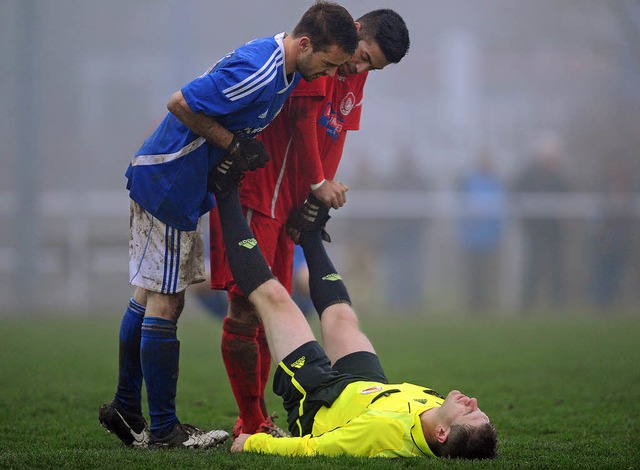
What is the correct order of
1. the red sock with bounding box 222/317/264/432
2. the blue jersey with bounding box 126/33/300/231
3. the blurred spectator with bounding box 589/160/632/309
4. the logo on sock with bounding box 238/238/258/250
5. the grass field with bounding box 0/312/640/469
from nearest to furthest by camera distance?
the grass field with bounding box 0/312/640/469, the blue jersey with bounding box 126/33/300/231, the logo on sock with bounding box 238/238/258/250, the red sock with bounding box 222/317/264/432, the blurred spectator with bounding box 589/160/632/309

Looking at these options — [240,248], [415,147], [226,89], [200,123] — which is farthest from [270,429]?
[415,147]

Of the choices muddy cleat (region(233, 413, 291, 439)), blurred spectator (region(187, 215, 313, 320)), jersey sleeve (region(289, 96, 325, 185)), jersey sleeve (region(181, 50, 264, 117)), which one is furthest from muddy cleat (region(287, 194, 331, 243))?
blurred spectator (region(187, 215, 313, 320))

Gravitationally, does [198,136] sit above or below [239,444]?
above

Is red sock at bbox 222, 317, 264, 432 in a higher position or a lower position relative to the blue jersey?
lower

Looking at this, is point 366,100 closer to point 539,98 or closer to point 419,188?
point 539,98

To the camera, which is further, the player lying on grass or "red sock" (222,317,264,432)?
"red sock" (222,317,264,432)

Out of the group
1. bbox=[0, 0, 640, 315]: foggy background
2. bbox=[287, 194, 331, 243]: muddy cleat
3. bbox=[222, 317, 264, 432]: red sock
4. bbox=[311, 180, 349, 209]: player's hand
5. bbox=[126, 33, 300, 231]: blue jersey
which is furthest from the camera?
bbox=[0, 0, 640, 315]: foggy background

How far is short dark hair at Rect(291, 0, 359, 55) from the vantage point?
15.9ft

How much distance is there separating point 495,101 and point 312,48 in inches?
764

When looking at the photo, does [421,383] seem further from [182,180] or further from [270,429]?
[182,180]

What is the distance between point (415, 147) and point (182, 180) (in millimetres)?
17705

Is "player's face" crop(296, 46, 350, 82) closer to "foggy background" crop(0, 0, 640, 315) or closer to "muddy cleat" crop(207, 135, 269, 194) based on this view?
"muddy cleat" crop(207, 135, 269, 194)

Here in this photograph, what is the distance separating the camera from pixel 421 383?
7359 mm

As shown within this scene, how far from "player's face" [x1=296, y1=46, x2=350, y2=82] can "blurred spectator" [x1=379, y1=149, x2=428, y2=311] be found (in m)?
11.6
